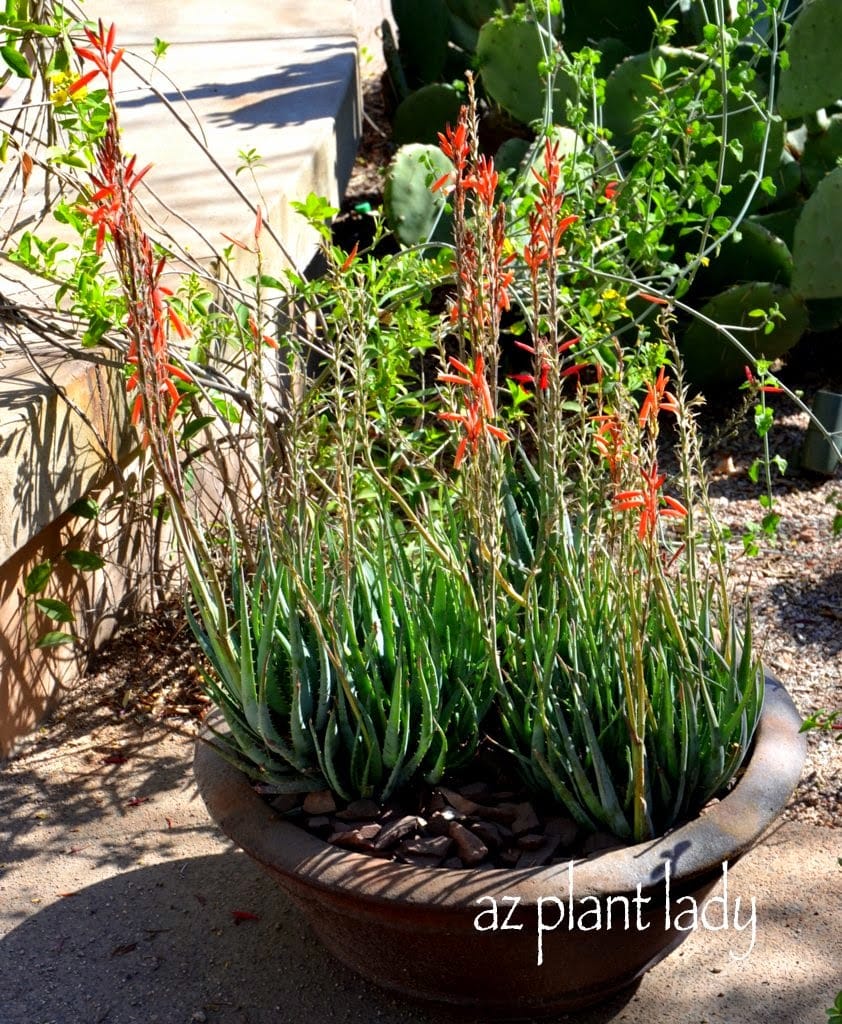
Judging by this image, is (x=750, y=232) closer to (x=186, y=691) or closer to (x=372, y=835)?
(x=186, y=691)

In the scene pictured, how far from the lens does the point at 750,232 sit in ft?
14.6

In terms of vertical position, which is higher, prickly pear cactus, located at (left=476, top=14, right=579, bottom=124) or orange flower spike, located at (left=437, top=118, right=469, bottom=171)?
prickly pear cactus, located at (left=476, top=14, right=579, bottom=124)

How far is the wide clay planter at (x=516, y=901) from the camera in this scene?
183cm

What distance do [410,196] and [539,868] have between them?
2536mm

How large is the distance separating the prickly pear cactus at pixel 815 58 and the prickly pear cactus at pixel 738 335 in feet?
2.03

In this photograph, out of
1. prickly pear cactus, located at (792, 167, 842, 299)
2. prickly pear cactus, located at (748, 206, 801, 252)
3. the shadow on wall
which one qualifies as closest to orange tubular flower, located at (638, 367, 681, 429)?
the shadow on wall

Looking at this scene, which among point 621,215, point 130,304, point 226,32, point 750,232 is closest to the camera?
point 130,304

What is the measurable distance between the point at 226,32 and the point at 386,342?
4050mm

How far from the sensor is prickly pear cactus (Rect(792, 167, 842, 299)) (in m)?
4.09

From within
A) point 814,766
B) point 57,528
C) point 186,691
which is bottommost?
point 814,766

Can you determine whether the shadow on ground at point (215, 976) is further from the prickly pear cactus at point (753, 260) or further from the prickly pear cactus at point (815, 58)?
the prickly pear cactus at point (815, 58)

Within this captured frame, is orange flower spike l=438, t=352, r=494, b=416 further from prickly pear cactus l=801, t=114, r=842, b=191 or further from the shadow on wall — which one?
prickly pear cactus l=801, t=114, r=842, b=191

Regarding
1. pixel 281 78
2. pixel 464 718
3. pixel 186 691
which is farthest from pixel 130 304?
pixel 281 78

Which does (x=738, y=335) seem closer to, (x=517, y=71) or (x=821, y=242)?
(x=821, y=242)
